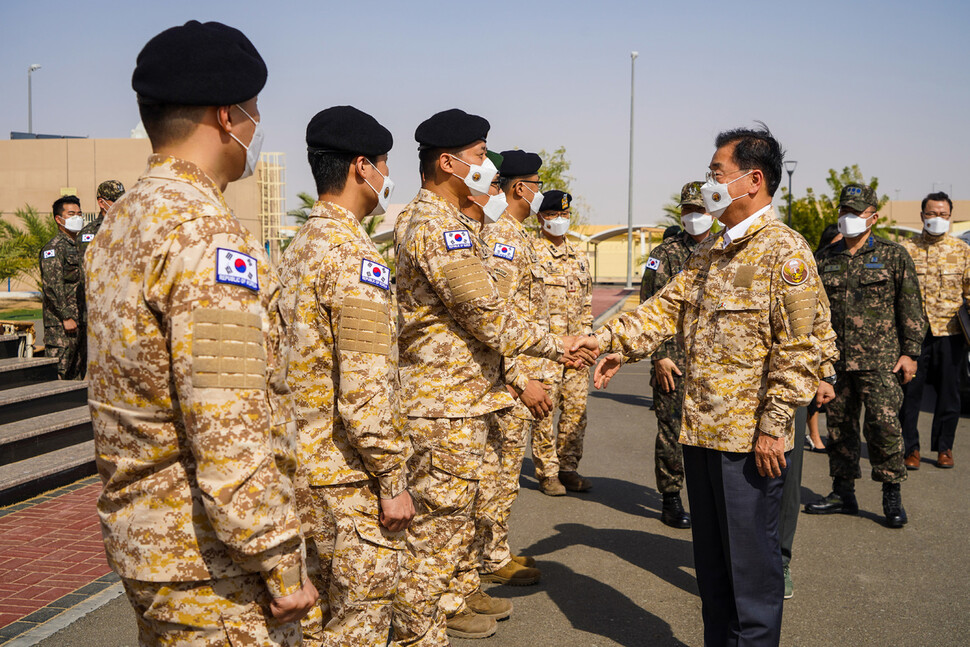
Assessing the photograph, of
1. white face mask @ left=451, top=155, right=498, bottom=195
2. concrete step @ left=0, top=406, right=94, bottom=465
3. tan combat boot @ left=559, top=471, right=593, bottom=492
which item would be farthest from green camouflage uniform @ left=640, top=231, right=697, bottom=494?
concrete step @ left=0, top=406, right=94, bottom=465

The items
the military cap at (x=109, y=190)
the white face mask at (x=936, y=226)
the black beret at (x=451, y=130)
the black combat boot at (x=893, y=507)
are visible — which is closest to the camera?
the black beret at (x=451, y=130)

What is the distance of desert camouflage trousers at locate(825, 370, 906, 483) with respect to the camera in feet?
19.8

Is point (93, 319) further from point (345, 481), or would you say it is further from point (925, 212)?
point (925, 212)

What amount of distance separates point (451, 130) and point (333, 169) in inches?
39.0

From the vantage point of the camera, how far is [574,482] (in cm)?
697

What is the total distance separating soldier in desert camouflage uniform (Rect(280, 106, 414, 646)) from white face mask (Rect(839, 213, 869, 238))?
468 centimetres

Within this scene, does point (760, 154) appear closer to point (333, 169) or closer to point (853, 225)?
point (333, 169)

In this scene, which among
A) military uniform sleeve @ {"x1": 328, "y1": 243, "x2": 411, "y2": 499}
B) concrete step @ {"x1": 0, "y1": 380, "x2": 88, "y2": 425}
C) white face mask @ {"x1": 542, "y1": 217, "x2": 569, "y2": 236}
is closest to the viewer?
military uniform sleeve @ {"x1": 328, "y1": 243, "x2": 411, "y2": 499}

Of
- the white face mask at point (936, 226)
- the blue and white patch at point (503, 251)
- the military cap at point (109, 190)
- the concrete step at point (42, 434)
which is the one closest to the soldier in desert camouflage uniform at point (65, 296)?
the military cap at point (109, 190)

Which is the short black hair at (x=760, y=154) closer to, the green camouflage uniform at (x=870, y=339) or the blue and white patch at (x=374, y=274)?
the blue and white patch at (x=374, y=274)

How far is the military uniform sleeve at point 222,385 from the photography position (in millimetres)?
1766

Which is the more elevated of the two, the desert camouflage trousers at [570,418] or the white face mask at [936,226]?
the white face mask at [936,226]

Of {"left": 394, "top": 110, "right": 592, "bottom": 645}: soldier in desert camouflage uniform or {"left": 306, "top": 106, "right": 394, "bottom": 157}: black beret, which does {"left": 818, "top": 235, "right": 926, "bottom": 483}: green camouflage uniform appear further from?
{"left": 306, "top": 106, "right": 394, "bottom": 157}: black beret

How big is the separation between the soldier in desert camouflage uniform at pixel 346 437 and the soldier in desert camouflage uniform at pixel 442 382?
661 mm
